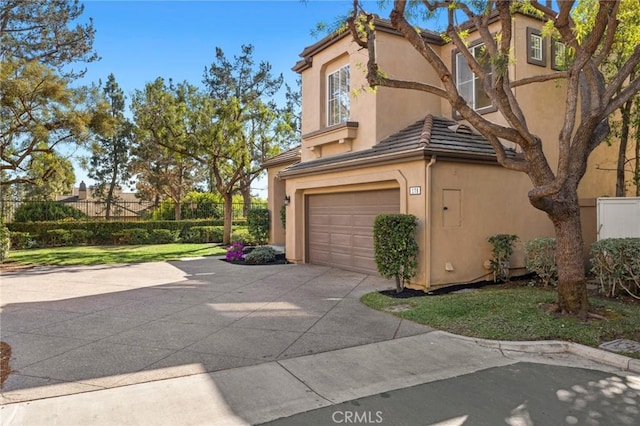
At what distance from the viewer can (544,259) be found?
29.1ft

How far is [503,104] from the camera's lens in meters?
6.50

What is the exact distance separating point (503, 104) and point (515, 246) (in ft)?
16.1

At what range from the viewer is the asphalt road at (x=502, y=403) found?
11.8ft

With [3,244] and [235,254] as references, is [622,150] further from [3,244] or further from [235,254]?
[3,244]

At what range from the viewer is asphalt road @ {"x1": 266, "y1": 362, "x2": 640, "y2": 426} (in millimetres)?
3596

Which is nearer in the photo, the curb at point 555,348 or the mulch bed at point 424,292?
the curb at point 555,348

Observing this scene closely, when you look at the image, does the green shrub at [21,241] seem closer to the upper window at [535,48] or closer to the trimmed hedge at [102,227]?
the trimmed hedge at [102,227]

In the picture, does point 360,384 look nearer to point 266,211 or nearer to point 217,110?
point 266,211

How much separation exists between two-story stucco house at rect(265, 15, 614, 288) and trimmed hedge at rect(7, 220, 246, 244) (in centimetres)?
1056

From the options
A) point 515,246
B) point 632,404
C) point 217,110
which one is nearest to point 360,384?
point 632,404

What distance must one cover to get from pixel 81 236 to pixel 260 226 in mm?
9323

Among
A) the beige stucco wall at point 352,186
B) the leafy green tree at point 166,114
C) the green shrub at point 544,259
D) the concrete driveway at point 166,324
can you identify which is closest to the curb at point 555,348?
the concrete driveway at point 166,324

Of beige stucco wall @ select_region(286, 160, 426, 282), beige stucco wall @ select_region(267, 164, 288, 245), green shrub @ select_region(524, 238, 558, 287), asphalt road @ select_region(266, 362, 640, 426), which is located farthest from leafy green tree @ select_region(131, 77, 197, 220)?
asphalt road @ select_region(266, 362, 640, 426)

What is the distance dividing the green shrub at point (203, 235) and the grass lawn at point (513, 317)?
15600 millimetres
